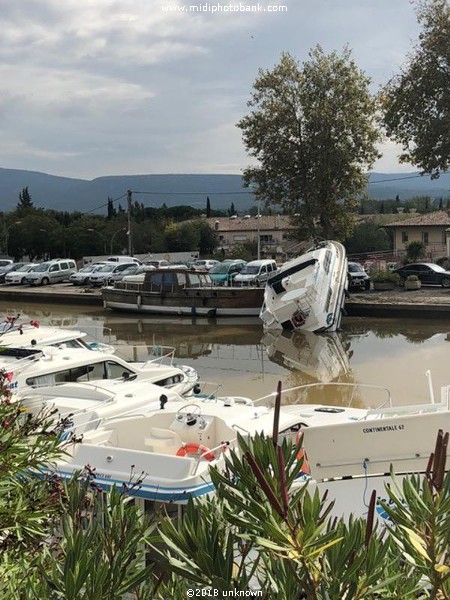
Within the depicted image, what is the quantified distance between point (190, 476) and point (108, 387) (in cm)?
408

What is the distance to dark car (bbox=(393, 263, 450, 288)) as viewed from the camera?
1241 inches

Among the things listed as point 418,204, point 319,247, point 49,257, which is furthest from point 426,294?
point 418,204

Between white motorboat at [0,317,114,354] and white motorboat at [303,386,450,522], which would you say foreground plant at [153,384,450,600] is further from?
white motorboat at [0,317,114,354]

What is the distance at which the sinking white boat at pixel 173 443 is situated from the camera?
605cm

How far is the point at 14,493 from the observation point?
2.86m

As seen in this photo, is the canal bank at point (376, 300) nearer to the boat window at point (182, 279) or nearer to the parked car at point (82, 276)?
the parked car at point (82, 276)

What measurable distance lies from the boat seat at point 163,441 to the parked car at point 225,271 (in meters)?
24.5

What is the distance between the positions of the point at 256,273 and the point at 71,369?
2127 centimetres

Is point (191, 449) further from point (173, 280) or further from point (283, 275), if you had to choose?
point (173, 280)

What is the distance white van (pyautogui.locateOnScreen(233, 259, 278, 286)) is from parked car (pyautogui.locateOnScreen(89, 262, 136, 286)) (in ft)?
28.0

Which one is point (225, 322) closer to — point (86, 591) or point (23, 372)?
point (23, 372)

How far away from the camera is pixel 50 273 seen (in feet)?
134

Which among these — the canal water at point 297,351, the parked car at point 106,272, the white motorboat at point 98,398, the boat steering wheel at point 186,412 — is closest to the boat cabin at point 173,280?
the canal water at point 297,351

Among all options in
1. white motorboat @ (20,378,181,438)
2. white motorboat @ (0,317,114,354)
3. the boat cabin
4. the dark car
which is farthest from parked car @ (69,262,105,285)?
white motorboat @ (20,378,181,438)
